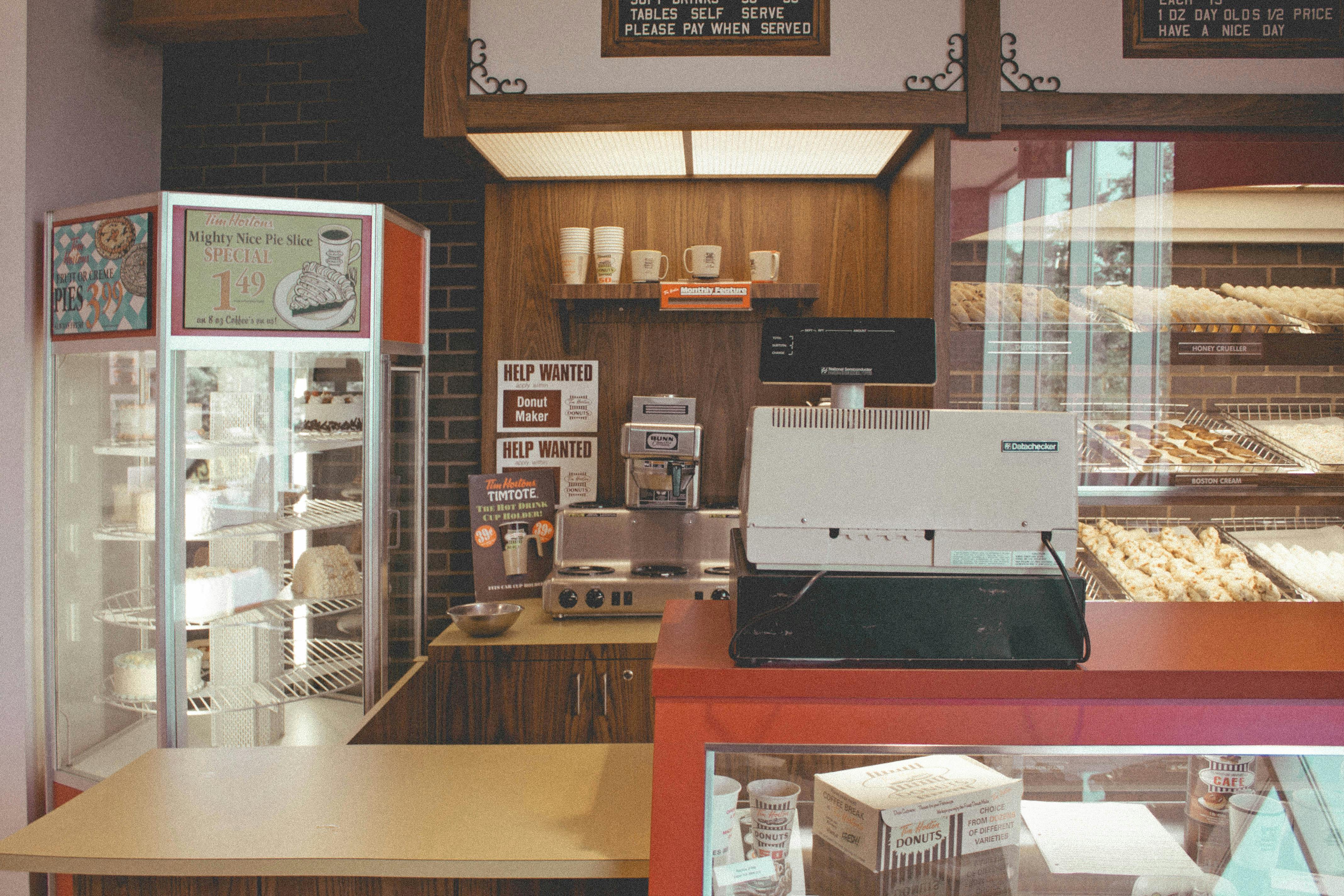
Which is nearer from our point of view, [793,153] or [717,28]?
[717,28]

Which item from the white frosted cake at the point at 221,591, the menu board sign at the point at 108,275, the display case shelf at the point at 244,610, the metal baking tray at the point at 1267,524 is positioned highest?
the menu board sign at the point at 108,275

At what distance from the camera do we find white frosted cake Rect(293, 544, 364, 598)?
2842 mm

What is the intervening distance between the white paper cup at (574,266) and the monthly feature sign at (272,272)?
704mm

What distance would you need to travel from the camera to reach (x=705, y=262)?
9.65 feet

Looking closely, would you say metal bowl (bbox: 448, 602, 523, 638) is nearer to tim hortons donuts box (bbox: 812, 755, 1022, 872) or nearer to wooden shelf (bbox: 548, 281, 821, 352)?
wooden shelf (bbox: 548, 281, 821, 352)

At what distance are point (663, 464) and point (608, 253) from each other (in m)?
Answer: 0.79

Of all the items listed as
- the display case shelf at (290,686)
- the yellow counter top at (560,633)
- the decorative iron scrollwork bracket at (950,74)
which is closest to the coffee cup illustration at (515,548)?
the yellow counter top at (560,633)

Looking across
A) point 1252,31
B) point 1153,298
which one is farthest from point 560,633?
point 1252,31

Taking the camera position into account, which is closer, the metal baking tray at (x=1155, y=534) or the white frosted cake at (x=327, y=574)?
the metal baking tray at (x=1155, y=534)

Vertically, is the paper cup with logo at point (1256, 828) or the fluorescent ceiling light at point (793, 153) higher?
the fluorescent ceiling light at point (793, 153)

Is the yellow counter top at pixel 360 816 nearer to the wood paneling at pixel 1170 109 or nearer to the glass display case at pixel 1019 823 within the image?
the glass display case at pixel 1019 823

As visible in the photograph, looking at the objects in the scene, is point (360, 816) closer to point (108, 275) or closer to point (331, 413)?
point (331, 413)

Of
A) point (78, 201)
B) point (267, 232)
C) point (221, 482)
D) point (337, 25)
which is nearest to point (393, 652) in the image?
point (221, 482)

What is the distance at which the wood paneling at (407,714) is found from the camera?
2.61 metres
